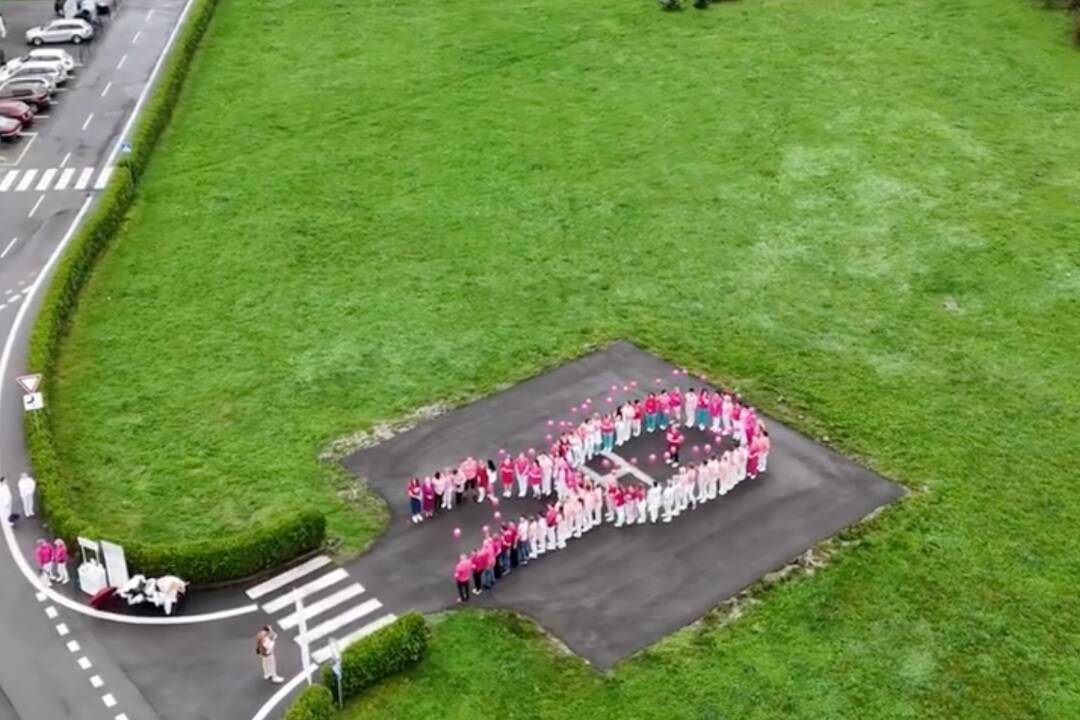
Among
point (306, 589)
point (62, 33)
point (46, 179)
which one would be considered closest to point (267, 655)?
point (306, 589)

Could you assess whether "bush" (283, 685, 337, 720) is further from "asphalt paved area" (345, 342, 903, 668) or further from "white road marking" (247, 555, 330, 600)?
"white road marking" (247, 555, 330, 600)

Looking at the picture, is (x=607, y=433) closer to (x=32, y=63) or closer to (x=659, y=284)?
(x=659, y=284)

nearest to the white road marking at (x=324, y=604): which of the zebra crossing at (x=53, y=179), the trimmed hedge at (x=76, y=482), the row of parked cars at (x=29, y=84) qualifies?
the trimmed hedge at (x=76, y=482)

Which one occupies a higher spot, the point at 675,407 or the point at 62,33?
the point at 62,33

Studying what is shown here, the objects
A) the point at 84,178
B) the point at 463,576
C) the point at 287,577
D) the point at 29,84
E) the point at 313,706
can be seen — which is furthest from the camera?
the point at 29,84

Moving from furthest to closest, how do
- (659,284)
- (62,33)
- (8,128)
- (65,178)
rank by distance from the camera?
1. (62,33)
2. (8,128)
3. (65,178)
4. (659,284)

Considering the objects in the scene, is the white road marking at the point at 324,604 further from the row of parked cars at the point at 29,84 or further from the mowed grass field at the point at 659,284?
the row of parked cars at the point at 29,84

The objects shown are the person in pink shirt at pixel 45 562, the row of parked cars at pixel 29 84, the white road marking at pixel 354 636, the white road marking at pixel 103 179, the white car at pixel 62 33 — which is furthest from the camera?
the white car at pixel 62 33
